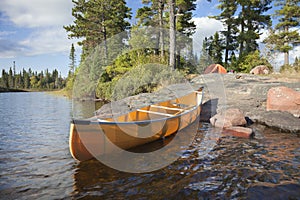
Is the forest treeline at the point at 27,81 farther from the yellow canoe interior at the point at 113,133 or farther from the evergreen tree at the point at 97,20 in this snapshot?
the yellow canoe interior at the point at 113,133

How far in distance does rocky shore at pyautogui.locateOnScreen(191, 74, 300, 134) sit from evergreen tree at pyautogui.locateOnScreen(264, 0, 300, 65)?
10.6 meters

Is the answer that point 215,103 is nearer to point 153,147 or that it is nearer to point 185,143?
point 185,143

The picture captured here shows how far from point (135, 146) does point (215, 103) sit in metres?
5.44

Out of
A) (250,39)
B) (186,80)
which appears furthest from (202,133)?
(250,39)

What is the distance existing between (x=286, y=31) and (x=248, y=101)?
15.0m

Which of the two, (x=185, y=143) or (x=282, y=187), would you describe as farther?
(x=185, y=143)

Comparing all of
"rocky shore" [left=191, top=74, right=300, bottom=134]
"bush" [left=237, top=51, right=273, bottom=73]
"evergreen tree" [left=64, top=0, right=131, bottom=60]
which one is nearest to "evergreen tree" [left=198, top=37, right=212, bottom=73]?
"bush" [left=237, top=51, right=273, bottom=73]

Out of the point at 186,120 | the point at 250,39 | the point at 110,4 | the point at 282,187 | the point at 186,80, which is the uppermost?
the point at 110,4

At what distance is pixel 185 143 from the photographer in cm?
521

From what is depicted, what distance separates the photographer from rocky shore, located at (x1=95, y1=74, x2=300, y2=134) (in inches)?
254

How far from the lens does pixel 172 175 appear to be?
3.45 metres

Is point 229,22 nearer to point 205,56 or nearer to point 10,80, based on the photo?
point 205,56

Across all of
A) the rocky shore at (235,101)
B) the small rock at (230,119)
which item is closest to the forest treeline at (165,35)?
the rocky shore at (235,101)

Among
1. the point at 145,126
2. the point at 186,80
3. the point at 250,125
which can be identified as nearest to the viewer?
the point at 145,126
